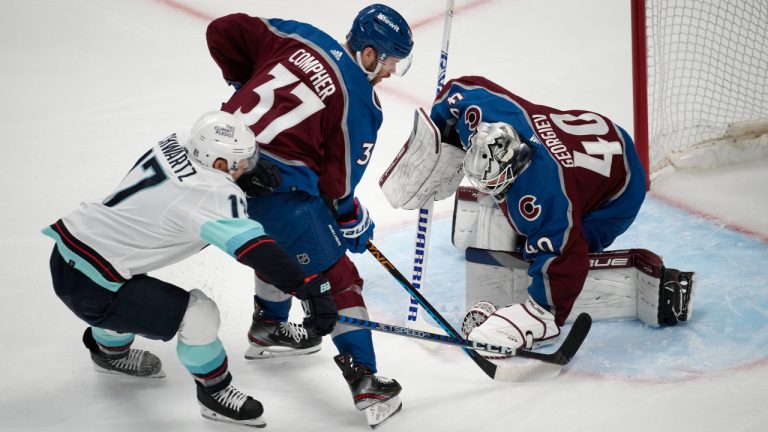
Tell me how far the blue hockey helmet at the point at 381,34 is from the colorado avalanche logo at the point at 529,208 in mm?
659

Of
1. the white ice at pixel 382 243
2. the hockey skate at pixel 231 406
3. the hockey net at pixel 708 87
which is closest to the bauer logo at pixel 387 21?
the white ice at pixel 382 243

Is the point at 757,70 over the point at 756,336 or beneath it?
over

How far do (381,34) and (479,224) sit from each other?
1.09m

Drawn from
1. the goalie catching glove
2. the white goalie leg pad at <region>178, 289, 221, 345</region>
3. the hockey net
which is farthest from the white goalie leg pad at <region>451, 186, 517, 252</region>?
the white goalie leg pad at <region>178, 289, 221, 345</region>

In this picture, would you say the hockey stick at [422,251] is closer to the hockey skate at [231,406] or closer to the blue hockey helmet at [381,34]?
the blue hockey helmet at [381,34]

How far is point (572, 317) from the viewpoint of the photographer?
3.67 m

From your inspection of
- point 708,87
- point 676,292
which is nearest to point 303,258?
point 676,292

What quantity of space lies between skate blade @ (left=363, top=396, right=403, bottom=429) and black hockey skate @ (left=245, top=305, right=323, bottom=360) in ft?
1.65

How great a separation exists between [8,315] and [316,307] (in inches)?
57.2

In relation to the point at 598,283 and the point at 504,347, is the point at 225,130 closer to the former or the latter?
the point at 504,347

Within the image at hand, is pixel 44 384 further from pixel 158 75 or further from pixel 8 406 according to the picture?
pixel 158 75

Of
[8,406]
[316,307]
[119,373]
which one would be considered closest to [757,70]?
[316,307]

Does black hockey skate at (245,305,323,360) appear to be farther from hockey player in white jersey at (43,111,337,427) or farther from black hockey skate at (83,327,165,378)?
hockey player in white jersey at (43,111,337,427)

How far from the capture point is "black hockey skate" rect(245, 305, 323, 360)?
3.42m
